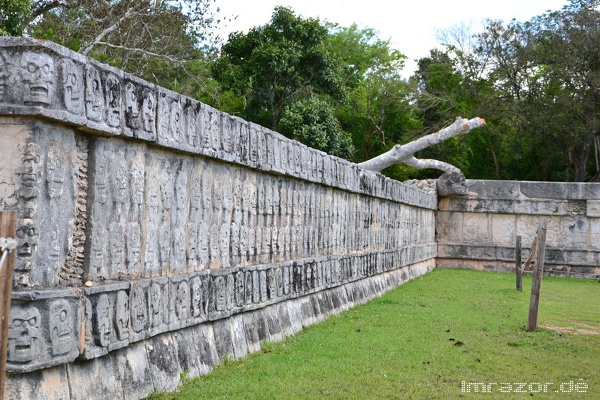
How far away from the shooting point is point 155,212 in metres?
4.65

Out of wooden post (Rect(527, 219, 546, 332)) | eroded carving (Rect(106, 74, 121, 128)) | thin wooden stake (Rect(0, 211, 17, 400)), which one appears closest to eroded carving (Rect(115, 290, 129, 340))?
eroded carving (Rect(106, 74, 121, 128))

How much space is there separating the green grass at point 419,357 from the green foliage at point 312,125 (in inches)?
376

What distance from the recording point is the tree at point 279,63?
65.2 feet

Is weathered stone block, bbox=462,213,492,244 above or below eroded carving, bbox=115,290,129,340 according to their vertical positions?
above

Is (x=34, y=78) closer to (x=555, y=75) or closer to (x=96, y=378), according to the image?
(x=96, y=378)

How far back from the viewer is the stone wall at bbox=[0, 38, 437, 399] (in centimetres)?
342

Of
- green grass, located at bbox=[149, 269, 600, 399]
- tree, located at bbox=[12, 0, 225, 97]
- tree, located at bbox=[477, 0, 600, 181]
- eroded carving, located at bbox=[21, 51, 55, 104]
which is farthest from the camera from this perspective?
tree, located at bbox=[477, 0, 600, 181]

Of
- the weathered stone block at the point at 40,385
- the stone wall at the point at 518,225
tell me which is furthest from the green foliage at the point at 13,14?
the stone wall at the point at 518,225

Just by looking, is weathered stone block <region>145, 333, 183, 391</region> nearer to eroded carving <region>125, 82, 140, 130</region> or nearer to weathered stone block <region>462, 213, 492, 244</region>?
eroded carving <region>125, 82, 140, 130</region>

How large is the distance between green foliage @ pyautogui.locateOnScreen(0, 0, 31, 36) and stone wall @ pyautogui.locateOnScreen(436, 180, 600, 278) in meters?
11.8

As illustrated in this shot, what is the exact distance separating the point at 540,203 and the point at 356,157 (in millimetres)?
15597

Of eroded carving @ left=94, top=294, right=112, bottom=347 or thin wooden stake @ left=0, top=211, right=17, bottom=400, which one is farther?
eroded carving @ left=94, top=294, right=112, bottom=347

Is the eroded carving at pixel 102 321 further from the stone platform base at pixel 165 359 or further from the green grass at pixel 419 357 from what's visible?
the green grass at pixel 419 357

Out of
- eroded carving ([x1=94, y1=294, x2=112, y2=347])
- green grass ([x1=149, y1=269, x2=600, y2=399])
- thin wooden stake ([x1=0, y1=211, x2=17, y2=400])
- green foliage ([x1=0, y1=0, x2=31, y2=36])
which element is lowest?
green grass ([x1=149, y1=269, x2=600, y2=399])
